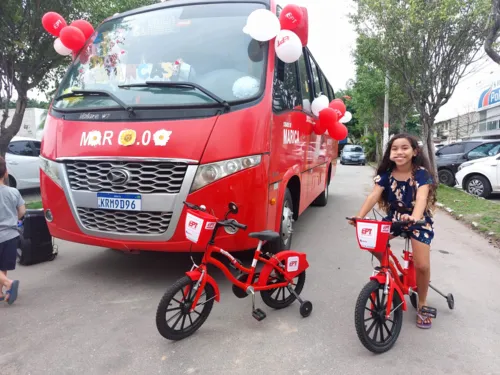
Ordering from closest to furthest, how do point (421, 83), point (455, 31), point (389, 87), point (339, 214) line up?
point (339, 214)
point (455, 31)
point (421, 83)
point (389, 87)

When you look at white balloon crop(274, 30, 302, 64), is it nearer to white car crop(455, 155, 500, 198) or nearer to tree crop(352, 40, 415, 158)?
white car crop(455, 155, 500, 198)

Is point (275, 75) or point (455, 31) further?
point (455, 31)

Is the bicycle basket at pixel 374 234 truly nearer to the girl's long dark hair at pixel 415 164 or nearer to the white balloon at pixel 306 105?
the girl's long dark hair at pixel 415 164

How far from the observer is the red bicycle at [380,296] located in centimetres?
259

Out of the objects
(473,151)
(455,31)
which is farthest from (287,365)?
(473,151)

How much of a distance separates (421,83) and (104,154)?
10669mm

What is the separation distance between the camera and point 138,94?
3.65 m

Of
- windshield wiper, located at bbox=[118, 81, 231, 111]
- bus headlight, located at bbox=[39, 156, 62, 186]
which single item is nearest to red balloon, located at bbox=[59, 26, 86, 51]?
windshield wiper, located at bbox=[118, 81, 231, 111]

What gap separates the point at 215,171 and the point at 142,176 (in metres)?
0.63

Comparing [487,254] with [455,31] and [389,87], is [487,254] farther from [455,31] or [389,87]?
[389,87]

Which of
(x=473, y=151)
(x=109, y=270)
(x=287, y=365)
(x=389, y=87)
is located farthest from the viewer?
(x=389, y=87)

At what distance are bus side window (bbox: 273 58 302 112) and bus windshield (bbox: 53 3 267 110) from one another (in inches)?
8.6

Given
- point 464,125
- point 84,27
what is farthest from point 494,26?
point 464,125

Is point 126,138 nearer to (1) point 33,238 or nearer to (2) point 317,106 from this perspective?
(1) point 33,238
